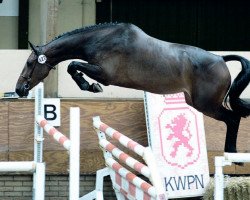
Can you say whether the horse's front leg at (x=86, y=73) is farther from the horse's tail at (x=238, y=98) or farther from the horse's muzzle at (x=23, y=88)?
the horse's tail at (x=238, y=98)

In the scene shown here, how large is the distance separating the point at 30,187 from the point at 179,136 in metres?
1.55

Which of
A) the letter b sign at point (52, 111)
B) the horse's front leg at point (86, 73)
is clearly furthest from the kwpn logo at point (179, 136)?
the horse's front leg at point (86, 73)

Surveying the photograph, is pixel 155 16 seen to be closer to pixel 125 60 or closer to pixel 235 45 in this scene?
pixel 235 45

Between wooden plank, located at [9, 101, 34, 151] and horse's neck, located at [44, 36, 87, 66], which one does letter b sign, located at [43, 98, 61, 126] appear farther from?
horse's neck, located at [44, 36, 87, 66]

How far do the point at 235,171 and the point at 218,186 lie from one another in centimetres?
307

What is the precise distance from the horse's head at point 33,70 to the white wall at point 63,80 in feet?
15.1

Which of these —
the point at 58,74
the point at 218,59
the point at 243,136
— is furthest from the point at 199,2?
the point at 218,59

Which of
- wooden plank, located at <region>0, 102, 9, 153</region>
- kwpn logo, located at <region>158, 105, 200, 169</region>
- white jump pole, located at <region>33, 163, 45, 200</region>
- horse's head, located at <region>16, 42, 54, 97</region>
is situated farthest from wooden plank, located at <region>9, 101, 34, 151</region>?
horse's head, located at <region>16, 42, 54, 97</region>

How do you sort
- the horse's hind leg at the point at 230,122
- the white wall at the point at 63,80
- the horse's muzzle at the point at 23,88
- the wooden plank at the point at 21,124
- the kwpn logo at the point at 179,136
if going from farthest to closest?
1. the white wall at the point at 63,80
2. the wooden plank at the point at 21,124
3. the kwpn logo at the point at 179,136
4. the horse's hind leg at the point at 230,122
5. the horse's muzzle at the point at 23,88

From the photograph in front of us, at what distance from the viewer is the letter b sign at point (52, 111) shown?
7531 millimetres

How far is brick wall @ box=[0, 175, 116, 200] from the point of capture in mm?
7820

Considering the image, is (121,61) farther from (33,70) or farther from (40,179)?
(40,179)

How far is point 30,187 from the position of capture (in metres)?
7.83

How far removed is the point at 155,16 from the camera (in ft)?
39.9
